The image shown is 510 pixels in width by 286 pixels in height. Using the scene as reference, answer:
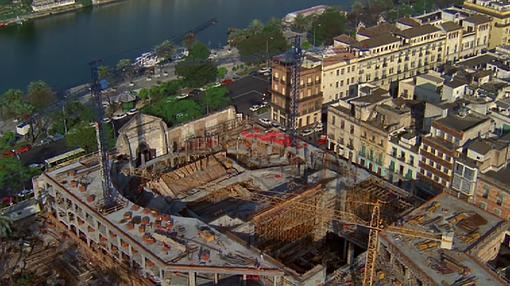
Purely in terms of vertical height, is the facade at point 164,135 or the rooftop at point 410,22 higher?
the rooftop at point 410,22

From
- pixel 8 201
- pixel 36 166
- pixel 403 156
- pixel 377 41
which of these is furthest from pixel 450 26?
pixel 8 201

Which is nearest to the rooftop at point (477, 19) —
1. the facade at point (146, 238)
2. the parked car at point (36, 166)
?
the facade at point (146, 238)

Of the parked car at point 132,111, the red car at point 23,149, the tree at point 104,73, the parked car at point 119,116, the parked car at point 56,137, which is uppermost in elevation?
the tree at point 104,73

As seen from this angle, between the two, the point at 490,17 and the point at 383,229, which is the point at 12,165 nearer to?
the point at 383,229

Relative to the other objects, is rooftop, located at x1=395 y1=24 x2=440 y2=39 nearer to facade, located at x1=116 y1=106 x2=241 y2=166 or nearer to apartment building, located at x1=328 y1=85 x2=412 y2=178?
apartment building, located at x1=328 y1=85 x2=412 y2=178

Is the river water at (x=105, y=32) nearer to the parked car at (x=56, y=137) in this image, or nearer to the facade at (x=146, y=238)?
the parked car at (x=56, y=137)

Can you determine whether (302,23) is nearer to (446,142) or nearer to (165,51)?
(165,51)

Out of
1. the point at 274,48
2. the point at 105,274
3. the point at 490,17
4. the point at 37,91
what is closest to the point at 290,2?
the point at 274,48
